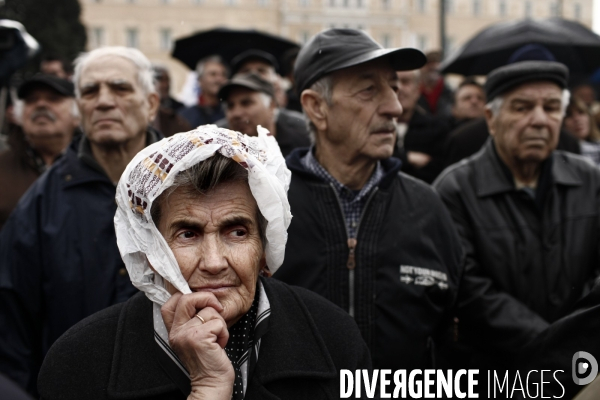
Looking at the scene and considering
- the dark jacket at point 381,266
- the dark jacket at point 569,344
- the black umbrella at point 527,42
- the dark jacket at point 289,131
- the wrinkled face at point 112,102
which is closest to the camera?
the dark jacket at point 569,344

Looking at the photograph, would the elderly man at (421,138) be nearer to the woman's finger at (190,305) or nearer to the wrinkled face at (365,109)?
the wrinkled face at (365,109)

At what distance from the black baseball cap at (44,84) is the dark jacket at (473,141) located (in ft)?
9.63

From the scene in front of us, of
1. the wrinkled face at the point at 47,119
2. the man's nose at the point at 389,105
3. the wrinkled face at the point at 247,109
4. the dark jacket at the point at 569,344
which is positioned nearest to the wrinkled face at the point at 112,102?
the wrinkled face at the point at 47,119

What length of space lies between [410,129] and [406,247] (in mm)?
3622

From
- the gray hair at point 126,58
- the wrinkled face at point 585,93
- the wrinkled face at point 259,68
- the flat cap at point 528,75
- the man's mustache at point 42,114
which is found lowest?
the wrinkled face at point 585,93

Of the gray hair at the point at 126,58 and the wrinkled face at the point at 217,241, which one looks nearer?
the wrinkled face at the point at 217,241

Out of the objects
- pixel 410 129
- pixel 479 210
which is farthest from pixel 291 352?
pixel 410 129

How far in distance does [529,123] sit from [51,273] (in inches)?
108

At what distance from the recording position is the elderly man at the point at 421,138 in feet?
22.5

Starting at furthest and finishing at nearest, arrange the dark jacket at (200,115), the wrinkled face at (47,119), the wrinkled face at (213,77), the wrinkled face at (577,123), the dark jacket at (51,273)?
the wrinkled face at (213,77) → the dark jacket at (200,115) → the wrinkled face at (577,123) → the wrinkled face at (47,119) → the dark jacket at (51,273)

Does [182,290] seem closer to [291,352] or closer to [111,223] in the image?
[291,352]

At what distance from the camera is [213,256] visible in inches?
101

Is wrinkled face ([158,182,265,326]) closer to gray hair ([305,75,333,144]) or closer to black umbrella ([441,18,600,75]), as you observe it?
gray hair ([305,75,333,144])

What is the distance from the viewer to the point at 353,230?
3.67 metres
